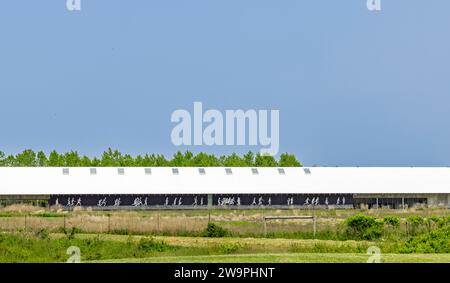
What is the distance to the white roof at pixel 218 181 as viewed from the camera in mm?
68812

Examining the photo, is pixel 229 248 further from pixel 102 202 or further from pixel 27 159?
pixel 27 159

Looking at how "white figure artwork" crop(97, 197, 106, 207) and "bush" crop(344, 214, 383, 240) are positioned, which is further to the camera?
"white figure artwork" crop(97, 197, 106, 207)

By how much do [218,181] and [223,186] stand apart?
97cm

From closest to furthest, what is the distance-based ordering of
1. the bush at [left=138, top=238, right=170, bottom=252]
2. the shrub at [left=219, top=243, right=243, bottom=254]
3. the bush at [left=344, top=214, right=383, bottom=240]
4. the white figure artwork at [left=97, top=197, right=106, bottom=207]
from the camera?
the shrub at [left=219, top=243, right=243, bottom=254] → the bush at [left=138, top=238, right=170, bottom=252] → the bush at [left=344, top=214, right=383, bottom=240] → the white figure artwork at [left=97, top=197, right=106, bottom=207]

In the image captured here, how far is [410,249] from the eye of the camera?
2767cm

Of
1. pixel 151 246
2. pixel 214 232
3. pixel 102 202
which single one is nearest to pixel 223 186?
pixel 102 202

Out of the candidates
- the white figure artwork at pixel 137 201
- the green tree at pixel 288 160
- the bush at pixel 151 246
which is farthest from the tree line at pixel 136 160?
the bush at pixel 151 246

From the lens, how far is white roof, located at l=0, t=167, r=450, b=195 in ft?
226

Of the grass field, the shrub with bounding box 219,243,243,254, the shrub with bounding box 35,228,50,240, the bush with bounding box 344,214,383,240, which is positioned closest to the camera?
the grass field

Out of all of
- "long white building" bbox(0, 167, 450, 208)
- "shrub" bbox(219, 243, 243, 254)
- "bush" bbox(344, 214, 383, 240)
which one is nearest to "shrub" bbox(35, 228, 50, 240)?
"shrub" bbox(219, 243, 243, 254)

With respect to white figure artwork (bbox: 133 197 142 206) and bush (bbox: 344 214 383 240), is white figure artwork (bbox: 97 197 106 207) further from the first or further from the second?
bush (bbox: 344 214 383 240)

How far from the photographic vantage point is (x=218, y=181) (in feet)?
240

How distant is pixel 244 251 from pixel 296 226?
46.0 feet
